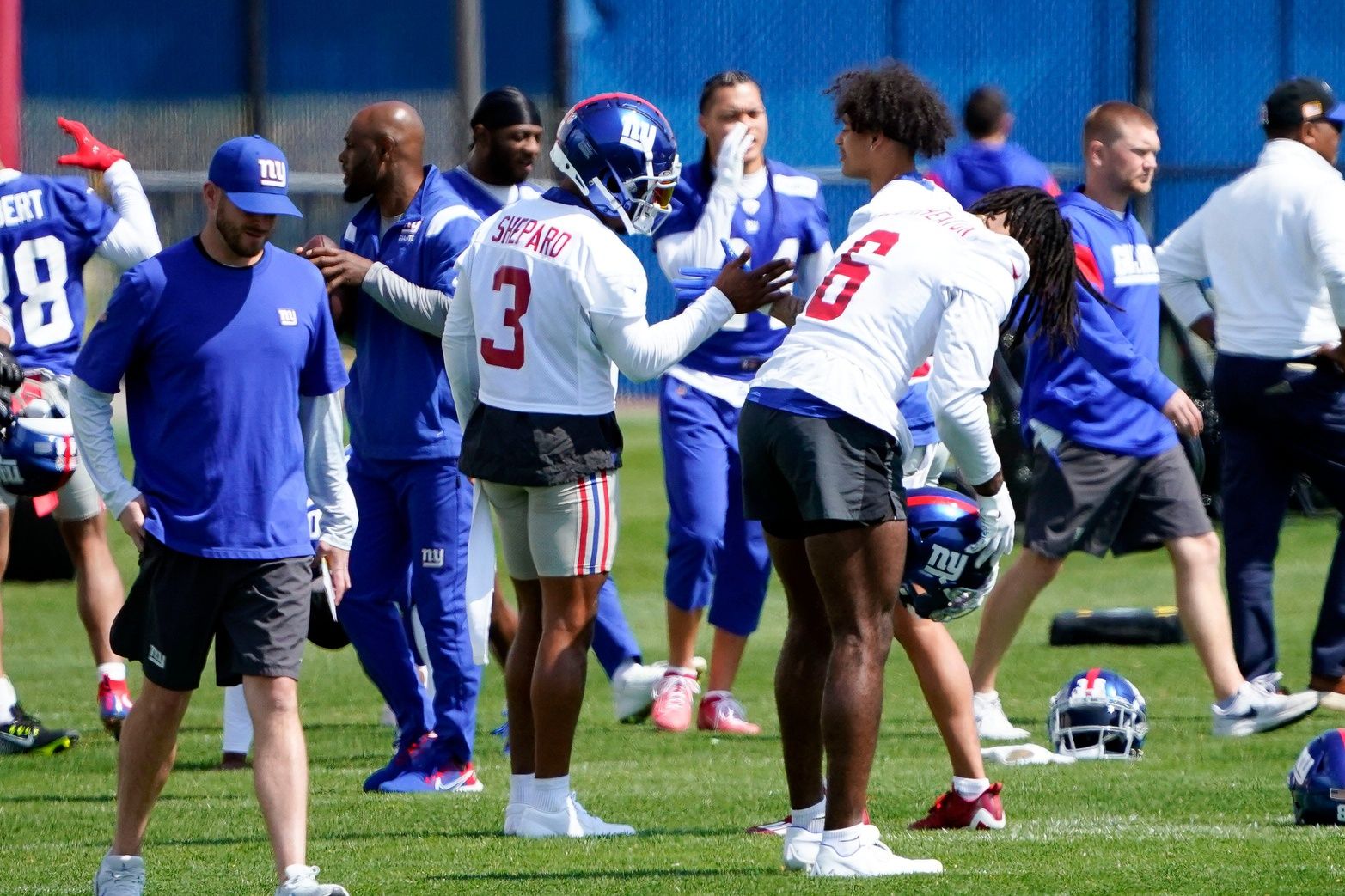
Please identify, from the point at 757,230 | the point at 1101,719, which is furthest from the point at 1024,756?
the point at 757,230

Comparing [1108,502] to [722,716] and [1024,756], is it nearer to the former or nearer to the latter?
[1024,756]

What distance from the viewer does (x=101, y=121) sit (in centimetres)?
1891

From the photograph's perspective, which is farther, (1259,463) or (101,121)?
(101,121)

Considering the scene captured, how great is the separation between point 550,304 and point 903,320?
1.18 m

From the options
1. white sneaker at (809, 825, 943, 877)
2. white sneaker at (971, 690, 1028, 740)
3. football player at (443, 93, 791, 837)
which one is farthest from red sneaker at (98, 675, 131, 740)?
white sneaker at (809, 825, 943, 877)

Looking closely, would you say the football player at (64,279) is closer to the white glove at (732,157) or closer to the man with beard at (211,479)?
the white glove at (732,157)

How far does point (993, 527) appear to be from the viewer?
546 centimetres

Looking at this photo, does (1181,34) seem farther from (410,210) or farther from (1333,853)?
(1333,853)

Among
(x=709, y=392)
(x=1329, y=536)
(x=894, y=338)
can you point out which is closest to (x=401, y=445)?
(x=709, y=392)

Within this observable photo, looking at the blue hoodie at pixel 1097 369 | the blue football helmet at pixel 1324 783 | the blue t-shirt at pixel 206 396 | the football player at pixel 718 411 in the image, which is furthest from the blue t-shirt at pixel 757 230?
the blue t-shirt at pixel 206 396

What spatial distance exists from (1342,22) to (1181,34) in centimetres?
159

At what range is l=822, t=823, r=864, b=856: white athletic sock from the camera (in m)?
5.20

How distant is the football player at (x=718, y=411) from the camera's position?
8.59 meters

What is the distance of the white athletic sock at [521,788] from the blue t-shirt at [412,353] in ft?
4.61
